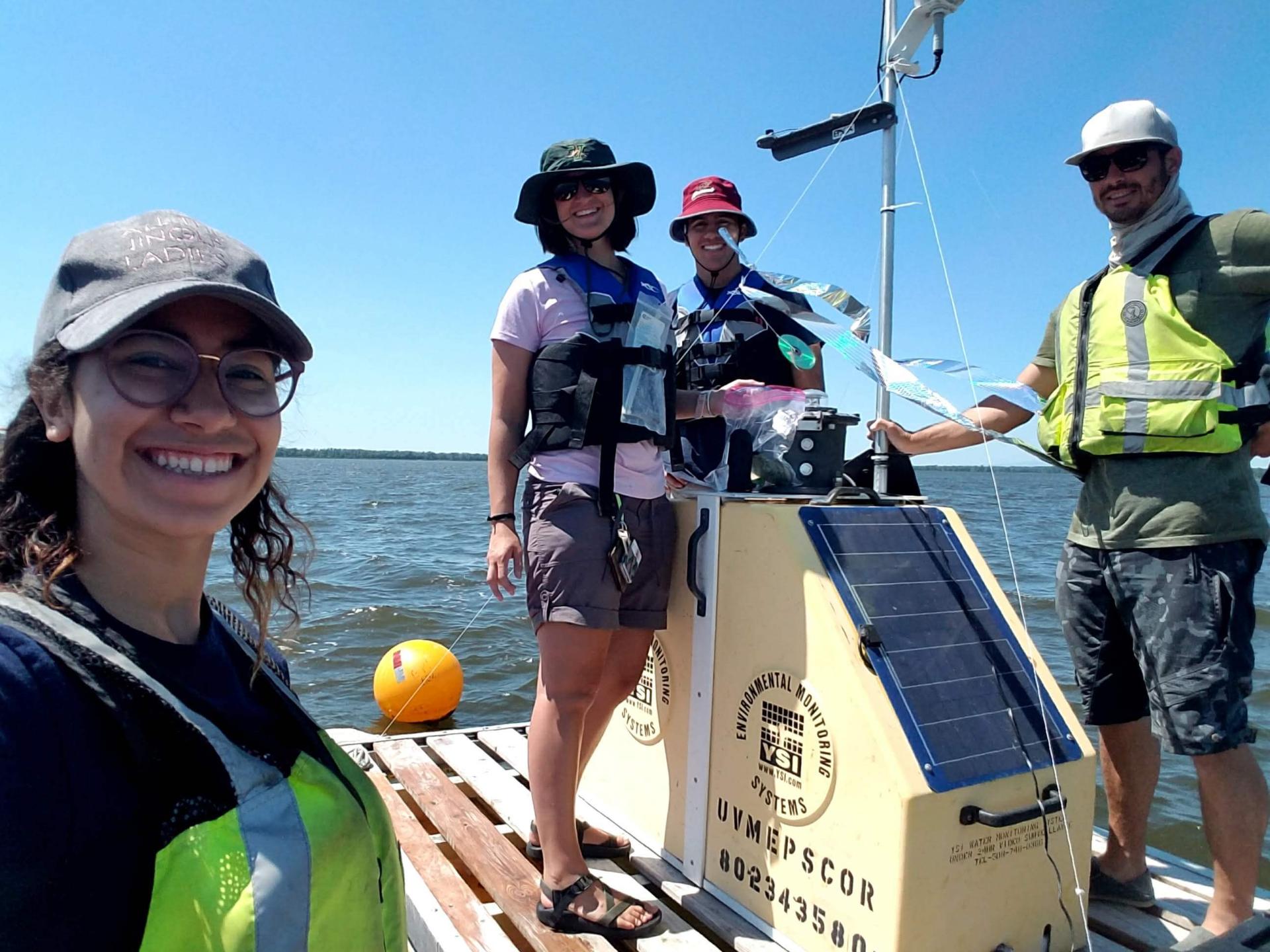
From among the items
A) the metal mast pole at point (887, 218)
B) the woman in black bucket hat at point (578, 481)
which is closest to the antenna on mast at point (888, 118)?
the metal mast pole at point (887, 218)

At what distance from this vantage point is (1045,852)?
1973mm

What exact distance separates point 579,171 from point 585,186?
0.19 feet

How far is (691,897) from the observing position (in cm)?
229

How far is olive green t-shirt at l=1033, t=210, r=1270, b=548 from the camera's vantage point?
6.95 feet

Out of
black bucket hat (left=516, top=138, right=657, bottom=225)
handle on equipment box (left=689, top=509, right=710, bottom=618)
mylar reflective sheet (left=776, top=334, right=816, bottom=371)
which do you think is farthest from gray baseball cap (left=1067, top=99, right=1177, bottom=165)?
handle on equipment box (left=689, top=509, right=710, bottom=618)

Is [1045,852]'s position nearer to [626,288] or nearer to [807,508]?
[807,508]

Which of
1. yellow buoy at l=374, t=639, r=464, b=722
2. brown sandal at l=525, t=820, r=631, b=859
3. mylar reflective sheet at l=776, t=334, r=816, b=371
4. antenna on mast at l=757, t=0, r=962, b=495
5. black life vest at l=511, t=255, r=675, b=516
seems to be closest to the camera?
black life vest at l=511, t=255, r=675, b=516

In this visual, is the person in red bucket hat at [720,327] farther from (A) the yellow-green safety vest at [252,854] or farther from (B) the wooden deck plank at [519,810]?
(A) the yellow-green safety vest at [252,854]

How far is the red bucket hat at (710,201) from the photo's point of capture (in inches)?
114

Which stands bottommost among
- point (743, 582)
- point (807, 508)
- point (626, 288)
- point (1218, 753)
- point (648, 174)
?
point (1218, 753)

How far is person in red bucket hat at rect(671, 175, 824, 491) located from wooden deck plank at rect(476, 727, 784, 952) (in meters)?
1.19

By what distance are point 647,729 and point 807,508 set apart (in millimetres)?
945

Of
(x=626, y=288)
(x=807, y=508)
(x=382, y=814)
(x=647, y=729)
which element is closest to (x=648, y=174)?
(x=626, y=288)

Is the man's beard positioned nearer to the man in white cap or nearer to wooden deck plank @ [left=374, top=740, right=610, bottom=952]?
the man in white cap
